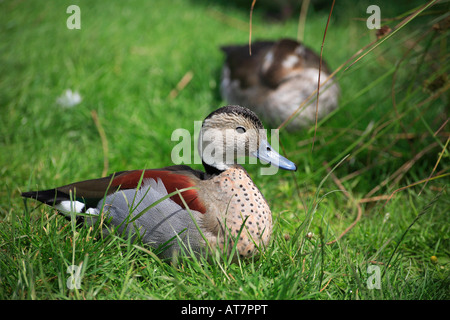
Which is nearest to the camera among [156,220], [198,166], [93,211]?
[156,220]

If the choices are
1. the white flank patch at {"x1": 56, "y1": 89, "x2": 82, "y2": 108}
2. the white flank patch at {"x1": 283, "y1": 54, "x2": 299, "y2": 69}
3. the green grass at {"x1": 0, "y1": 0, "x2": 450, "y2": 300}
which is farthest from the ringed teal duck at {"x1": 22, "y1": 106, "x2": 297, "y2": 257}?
the white flank patch at {"x1": 283, "y1": 54, "x2": 299, "y2": 69}

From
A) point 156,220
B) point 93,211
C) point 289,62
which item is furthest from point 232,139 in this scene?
point 289,62

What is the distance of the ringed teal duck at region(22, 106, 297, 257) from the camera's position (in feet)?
7.18

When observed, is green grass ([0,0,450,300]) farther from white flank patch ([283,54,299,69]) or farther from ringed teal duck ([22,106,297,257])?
white flank patch ([283,54,299,69])

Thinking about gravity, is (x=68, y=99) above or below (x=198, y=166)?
above

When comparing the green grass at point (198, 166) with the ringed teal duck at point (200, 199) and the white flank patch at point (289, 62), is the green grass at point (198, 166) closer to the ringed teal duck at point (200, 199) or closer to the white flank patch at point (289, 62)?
the ringed teal duck at point (200, 199)

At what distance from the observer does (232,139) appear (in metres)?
2.35

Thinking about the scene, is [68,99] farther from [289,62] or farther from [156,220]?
[156,220]

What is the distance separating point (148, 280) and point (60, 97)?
8.37ft

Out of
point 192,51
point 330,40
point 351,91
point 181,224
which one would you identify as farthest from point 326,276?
point 330,40

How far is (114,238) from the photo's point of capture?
211cm

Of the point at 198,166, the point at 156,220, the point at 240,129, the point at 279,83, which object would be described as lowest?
the point at 156,220

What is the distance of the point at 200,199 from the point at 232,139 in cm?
37
